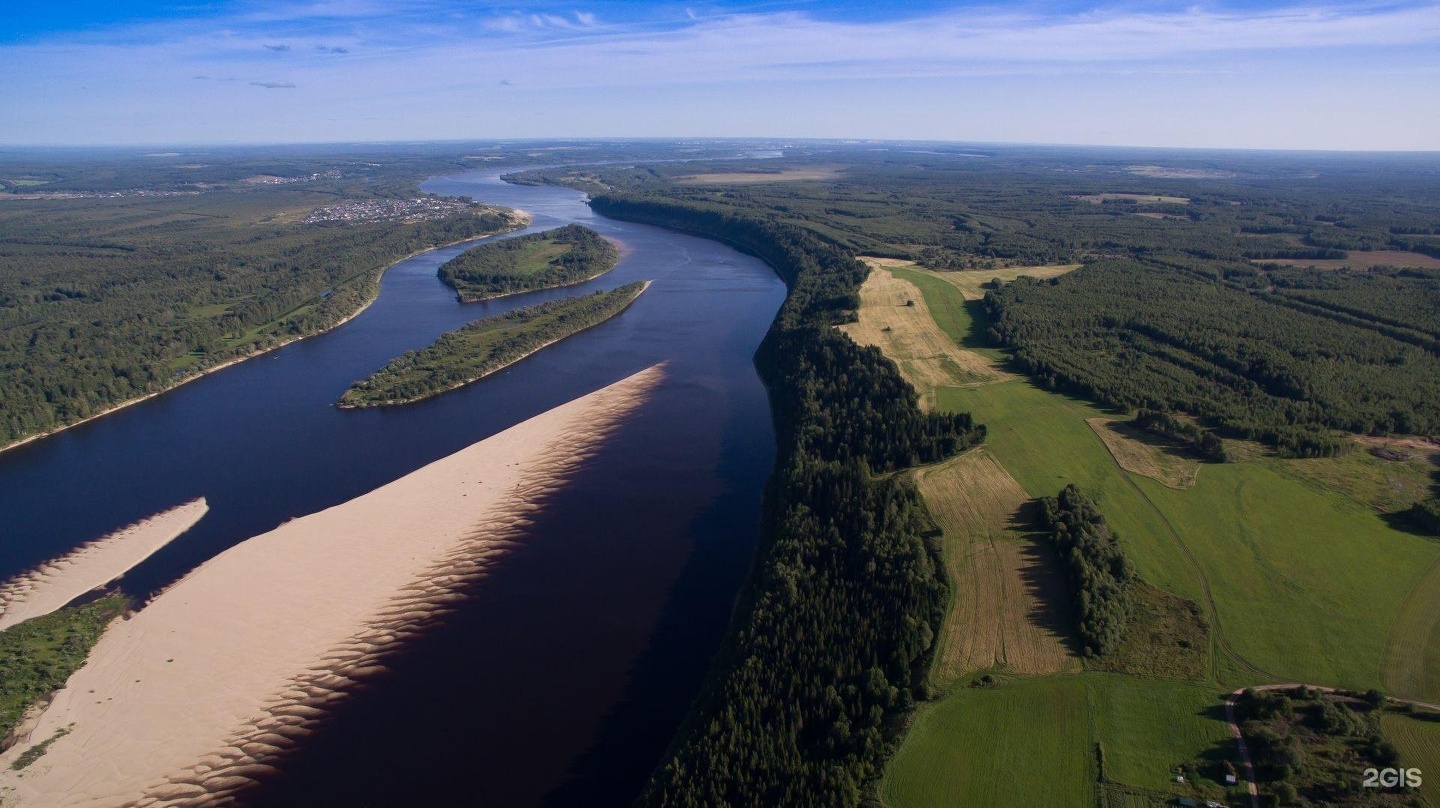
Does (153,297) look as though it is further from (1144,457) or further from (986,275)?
(1144,457)

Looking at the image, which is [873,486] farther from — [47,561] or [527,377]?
[47,561]

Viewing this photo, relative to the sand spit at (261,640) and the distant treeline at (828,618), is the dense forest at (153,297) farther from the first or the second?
the distant treeline at (828,618)

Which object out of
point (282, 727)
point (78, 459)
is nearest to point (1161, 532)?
point (282, 727)

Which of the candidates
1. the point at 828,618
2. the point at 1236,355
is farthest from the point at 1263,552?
the point at 1236,355

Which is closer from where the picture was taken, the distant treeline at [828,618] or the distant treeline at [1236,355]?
the distant treeline at [828,618]

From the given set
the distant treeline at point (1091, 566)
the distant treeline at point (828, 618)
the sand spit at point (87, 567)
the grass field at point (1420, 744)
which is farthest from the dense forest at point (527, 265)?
the grass field at point (1420, 744)

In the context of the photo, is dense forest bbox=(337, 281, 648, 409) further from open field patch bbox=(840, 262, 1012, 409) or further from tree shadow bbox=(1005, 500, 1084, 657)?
tree shadow bbox=(1005, 500, 1084, 657)
